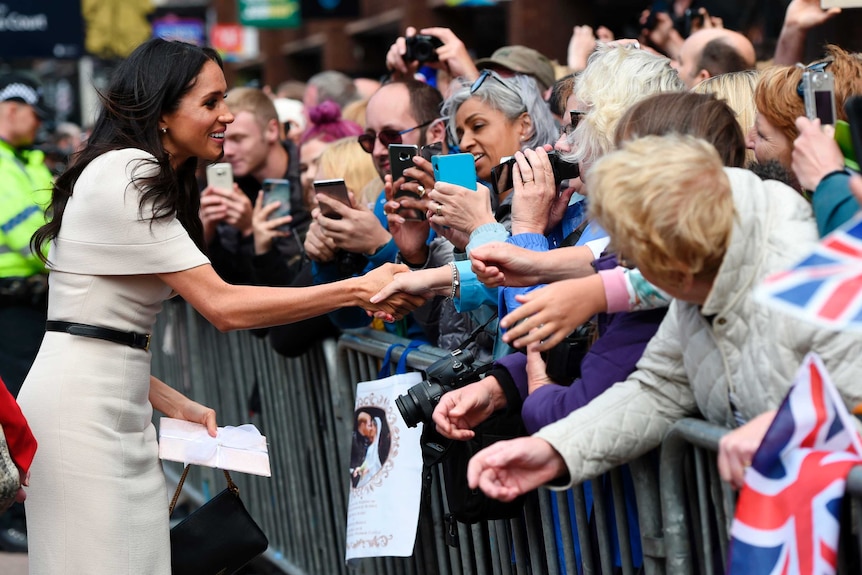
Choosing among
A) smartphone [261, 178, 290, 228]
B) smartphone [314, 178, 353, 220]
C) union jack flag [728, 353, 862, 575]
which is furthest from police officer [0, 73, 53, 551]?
union jack flag [728, 353, 862, 575]

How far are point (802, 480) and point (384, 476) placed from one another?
213 centimetres

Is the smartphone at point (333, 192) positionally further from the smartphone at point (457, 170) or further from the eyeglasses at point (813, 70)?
the eyeglasses at point (813, 70)

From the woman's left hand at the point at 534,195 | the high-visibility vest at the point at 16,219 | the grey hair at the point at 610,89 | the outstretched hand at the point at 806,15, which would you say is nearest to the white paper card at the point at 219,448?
the woman's left hand at the point at 534,195

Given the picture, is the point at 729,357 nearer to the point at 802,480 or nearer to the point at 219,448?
the point at 802,480

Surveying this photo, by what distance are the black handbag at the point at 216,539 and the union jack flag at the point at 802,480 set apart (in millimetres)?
2098

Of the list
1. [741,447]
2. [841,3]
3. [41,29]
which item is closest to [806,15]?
[841,3]

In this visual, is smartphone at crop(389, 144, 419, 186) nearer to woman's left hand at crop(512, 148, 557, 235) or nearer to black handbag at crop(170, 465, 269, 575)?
woman's left hand at crop(512, 148, 557, 235)

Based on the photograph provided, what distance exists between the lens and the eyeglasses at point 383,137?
5043 mm

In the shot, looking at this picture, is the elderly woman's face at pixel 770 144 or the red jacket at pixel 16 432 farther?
the red jacket at pixel 16 432

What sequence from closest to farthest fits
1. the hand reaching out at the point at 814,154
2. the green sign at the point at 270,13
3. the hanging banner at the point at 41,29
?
the hand reaching out at the point at 814,154
the hanging banner at the point at 41,29
the green sign at the point at 270,13

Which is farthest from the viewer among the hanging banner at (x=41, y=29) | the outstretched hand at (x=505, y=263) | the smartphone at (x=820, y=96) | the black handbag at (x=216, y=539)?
the hanging banner at (x=41, y=29)

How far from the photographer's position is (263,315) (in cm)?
367

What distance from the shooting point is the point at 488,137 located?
437 cm

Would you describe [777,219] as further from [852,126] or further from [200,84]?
[200,84]
